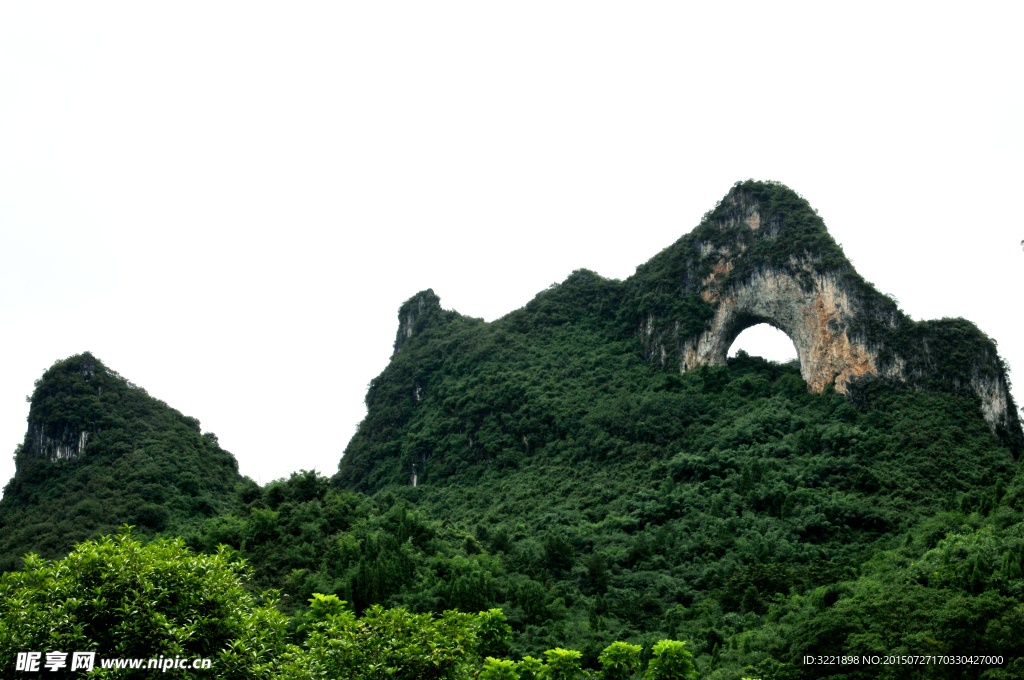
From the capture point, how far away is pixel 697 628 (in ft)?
70.6

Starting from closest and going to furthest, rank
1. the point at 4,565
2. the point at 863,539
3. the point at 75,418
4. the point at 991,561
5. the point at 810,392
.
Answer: the point at 991,561 < the point at 863,539 < the point at 4,565 < the point at 810,392 < the point at 75,418

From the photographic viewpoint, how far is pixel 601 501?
36.1 meters

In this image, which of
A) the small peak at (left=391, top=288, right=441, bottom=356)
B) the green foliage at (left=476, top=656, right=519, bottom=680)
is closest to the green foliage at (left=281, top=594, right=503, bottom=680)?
the green foliage at (left=476, top=656, right=519, bottom=680)

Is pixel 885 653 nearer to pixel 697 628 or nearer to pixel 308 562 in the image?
pixel 697 628

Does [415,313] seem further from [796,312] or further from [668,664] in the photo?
[668,664]

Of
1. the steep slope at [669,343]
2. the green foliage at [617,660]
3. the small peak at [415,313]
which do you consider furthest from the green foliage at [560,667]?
the small peak at [415,313]

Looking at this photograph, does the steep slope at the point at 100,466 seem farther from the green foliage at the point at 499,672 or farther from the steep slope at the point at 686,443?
the green foliage at the point at 499,672

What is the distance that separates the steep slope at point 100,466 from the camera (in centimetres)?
3516

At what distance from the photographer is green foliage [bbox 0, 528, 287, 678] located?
6945mm

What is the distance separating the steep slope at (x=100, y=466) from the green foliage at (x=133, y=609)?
29.2 meters

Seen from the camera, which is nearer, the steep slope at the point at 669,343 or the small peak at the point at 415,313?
the steep slope at the point at 669,343

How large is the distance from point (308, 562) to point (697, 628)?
10.8 metres

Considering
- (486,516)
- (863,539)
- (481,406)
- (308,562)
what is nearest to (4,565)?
(308,562)

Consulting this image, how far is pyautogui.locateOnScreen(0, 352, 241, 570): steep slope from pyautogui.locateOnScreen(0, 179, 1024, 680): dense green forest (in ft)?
0.56
